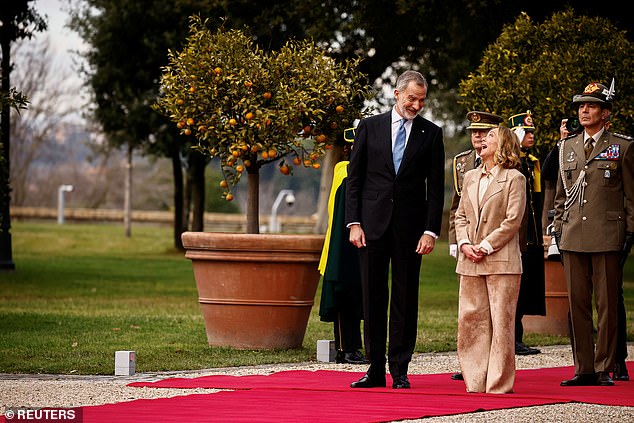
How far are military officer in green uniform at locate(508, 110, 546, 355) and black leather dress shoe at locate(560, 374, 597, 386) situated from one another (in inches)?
96.9

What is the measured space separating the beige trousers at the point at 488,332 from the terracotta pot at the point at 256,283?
10.6ft

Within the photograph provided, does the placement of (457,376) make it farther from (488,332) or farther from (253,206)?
(253,206)

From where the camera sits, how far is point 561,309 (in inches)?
561

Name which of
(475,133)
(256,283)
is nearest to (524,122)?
(475,133)

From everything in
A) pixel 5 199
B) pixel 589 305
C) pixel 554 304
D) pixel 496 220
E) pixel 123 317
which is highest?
pixel 5 199

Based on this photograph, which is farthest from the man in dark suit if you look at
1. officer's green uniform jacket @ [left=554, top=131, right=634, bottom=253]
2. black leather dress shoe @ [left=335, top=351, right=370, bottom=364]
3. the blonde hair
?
black leather dress shoe @ [left=335, top=351, right=370, bottom=364]

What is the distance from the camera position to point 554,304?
14.3 meters

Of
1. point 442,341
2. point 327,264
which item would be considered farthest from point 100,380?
point 442,341

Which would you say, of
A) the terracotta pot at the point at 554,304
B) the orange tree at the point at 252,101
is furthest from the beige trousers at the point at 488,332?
the terracotta pot at the point at 554,304

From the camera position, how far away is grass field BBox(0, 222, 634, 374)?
37.3 feet

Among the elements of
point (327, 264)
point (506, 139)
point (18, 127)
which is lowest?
point (327, 264)

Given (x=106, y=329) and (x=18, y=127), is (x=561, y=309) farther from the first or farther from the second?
(x=18, y=127)

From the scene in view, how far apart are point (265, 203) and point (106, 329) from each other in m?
75.5
